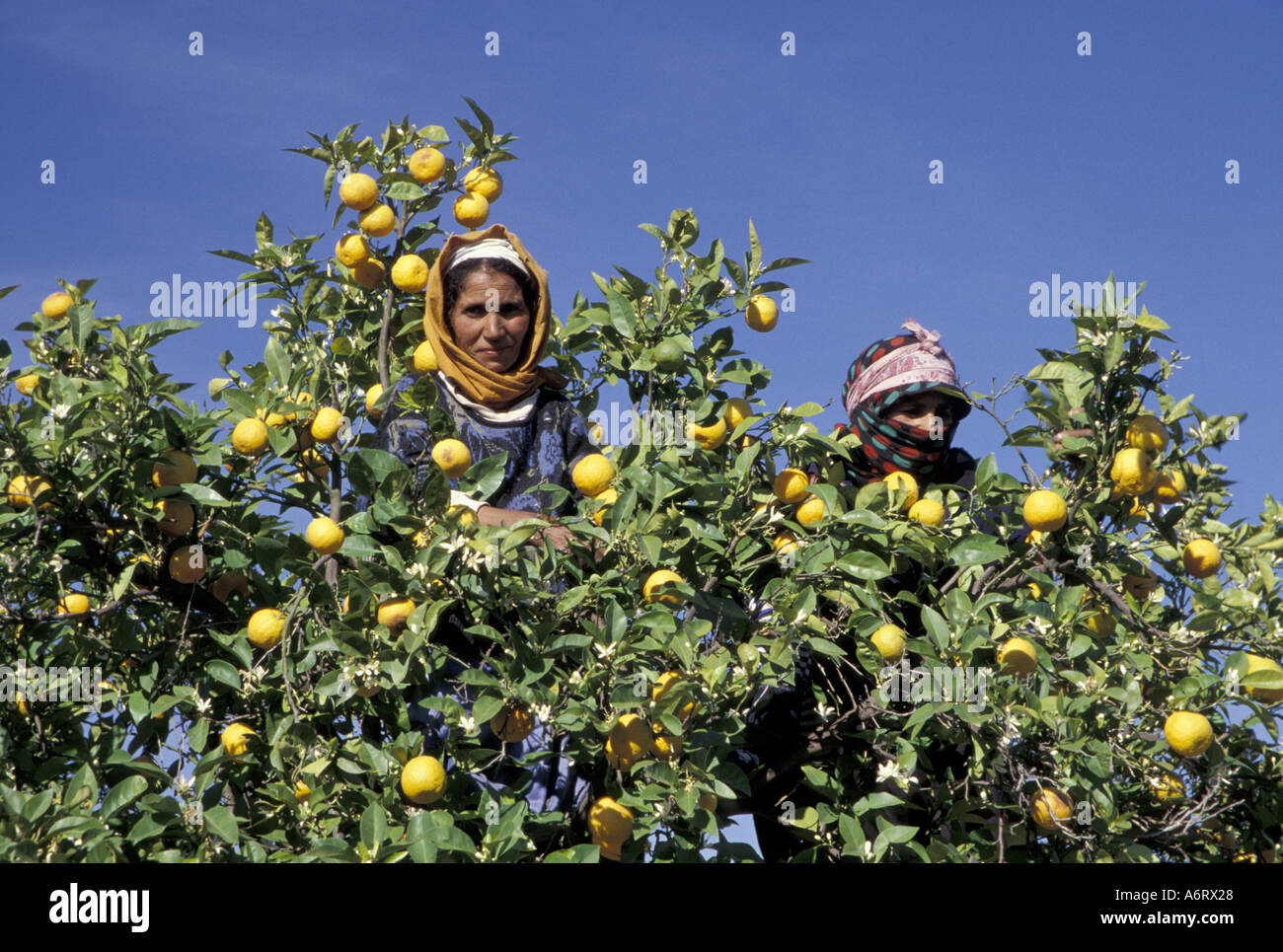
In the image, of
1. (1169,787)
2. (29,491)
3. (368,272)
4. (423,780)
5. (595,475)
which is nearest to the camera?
(423,780)

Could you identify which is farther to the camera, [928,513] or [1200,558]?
[1200,558]

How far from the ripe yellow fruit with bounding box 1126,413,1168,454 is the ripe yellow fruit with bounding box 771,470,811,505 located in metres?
0.85

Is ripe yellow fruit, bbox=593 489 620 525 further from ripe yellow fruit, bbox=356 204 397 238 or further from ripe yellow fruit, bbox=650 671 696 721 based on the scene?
ripe yellow fruit, bbox=356 204 397 238

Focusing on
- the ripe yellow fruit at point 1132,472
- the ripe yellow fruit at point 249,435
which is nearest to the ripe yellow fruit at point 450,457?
the ripe yellow fruit at point 249,435

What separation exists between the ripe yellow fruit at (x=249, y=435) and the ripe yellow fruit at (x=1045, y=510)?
203 centimetres

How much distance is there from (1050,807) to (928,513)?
0.84m

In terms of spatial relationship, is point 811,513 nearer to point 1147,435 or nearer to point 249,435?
point 1147,435

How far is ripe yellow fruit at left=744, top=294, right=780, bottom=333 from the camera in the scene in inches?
144

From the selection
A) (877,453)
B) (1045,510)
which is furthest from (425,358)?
(1045,510)

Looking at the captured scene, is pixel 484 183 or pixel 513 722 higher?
pixel 484 183

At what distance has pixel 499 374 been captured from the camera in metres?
3.77

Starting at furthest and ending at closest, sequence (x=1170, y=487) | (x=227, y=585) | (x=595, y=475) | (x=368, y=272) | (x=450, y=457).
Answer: (x=368, y=272)
(x=227, y=585)
(x=1170, y=487)
(x=595, y=475)
(x=450, y=457)

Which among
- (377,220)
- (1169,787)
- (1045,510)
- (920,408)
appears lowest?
(1169,787)

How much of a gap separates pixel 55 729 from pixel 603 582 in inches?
63.6
